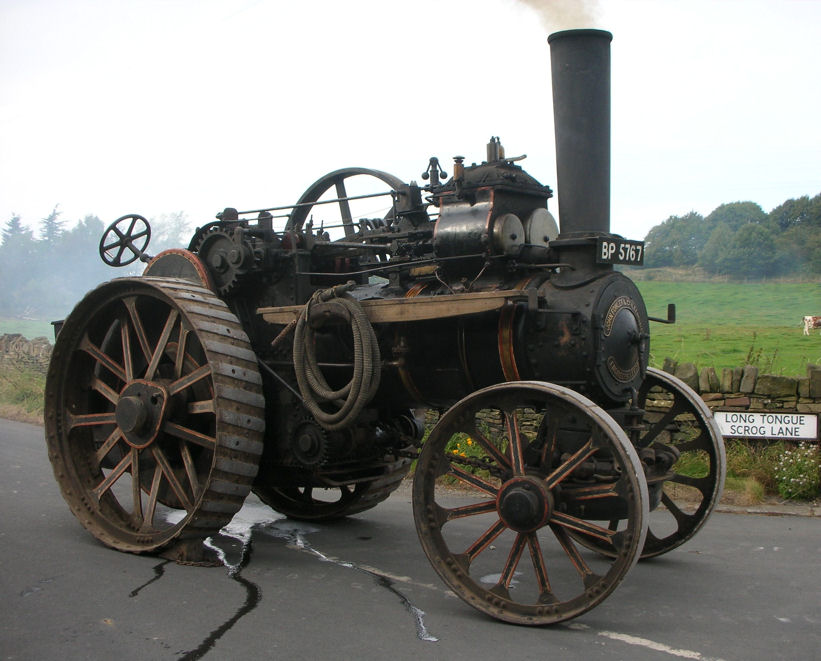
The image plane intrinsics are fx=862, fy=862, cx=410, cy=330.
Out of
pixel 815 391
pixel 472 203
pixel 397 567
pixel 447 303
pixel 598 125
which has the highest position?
pixel 598 125

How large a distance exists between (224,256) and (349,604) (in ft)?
8.64

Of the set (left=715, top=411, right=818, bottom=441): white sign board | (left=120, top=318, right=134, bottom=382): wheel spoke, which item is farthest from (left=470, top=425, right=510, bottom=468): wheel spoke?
(left=715, top=411, right=818, bottom=441): white sign board

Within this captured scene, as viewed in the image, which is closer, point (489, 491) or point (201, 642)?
point (201, 642)

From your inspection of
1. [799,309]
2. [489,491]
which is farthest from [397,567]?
[799,309]

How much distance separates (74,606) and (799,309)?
20.2 meters

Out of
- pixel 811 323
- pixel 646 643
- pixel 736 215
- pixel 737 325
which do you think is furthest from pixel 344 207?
pixel 736 215

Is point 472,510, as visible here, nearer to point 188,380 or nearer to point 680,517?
point 680,517

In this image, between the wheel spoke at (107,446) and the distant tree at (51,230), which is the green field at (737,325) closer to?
the wheel spoke at (107,446)

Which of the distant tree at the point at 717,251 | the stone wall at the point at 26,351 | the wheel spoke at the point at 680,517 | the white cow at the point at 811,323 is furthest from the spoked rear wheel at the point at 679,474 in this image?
the distant tree at the point at 717,251

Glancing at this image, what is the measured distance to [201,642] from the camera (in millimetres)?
3947

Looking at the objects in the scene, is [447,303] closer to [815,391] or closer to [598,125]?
[598,125]

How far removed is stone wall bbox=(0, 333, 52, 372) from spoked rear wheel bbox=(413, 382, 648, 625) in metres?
16.2

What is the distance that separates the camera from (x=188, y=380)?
5.44 meters

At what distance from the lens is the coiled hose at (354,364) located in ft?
16.4
